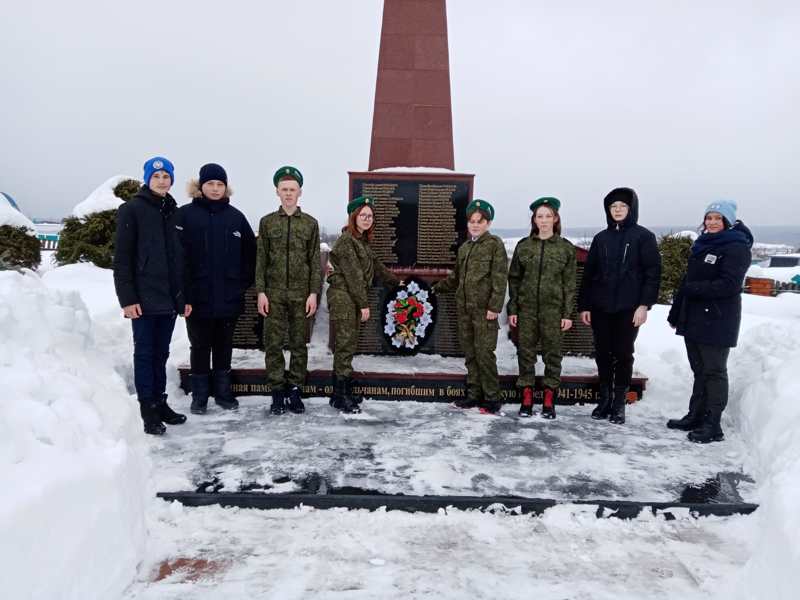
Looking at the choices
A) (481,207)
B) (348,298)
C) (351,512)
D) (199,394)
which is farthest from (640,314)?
(199,394)

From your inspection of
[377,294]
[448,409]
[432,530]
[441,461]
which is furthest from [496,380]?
[432,530]

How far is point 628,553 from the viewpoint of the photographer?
8.69 ft

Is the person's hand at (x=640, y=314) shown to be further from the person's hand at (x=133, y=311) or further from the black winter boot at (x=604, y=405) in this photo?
the person's hand at (x=133, y=311)

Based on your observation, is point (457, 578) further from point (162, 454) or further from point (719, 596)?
point (162, 454)

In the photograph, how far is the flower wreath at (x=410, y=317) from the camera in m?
5.49

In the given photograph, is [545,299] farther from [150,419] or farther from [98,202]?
[98,202]

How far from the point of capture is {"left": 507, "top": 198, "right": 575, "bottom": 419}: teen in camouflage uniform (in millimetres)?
4523

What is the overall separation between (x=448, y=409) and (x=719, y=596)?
263 cm

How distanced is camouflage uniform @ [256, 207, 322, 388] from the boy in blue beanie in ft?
2.27

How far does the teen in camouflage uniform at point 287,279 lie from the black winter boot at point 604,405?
2.46 metres

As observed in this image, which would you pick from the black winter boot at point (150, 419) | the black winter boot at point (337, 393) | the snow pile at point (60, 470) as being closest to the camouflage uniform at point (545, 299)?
the black winter boot at point (337, 393)

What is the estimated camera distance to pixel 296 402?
4.55 metres

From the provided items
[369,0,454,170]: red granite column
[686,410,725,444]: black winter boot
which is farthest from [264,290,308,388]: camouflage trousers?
[686,410,725,444]: black winter boot

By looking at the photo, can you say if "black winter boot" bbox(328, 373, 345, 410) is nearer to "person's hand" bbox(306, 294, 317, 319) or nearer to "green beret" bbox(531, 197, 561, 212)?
"person's hand" bbox(306, 294, 317, 319)
